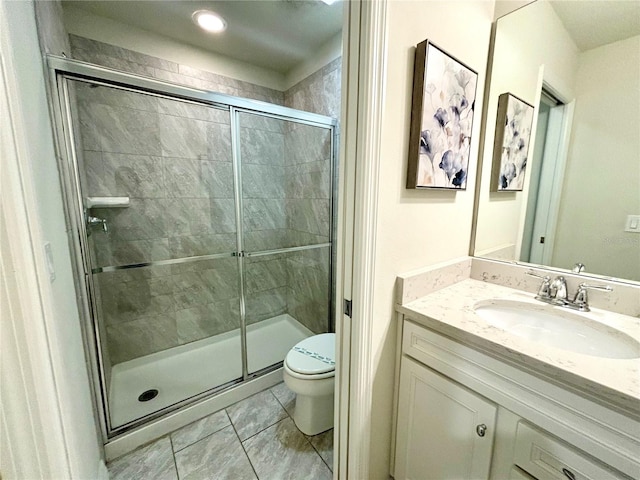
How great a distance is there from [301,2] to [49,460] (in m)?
2.16

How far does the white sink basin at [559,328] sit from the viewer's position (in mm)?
862

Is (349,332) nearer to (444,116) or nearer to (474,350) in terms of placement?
(474,350)

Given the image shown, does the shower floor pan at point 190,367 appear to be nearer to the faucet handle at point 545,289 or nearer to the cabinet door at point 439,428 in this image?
Answer: the cabinet door at point 439,428

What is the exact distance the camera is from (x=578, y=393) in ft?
2.13

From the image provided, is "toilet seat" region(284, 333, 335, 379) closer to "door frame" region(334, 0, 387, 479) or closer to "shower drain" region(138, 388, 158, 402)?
"door frame" region(334, 0, 387, 479)

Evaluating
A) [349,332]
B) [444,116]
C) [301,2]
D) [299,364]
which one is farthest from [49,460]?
[301,2]

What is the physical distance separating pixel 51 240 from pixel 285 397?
1.53 meters

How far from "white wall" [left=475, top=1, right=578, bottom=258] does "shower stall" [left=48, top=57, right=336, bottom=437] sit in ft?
3.56

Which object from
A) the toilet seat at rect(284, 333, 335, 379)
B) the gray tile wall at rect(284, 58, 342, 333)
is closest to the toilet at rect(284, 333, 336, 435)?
the toilet seat at rect(284, 333, 335, 379)

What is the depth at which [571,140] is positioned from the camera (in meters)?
1.10

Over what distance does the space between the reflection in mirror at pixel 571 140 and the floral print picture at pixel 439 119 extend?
24cm

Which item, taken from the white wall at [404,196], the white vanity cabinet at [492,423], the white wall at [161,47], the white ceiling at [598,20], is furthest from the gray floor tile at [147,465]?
the white ceiling at [598,20]

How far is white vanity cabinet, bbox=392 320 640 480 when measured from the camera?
0.62 m

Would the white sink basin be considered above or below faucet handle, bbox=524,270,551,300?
below
